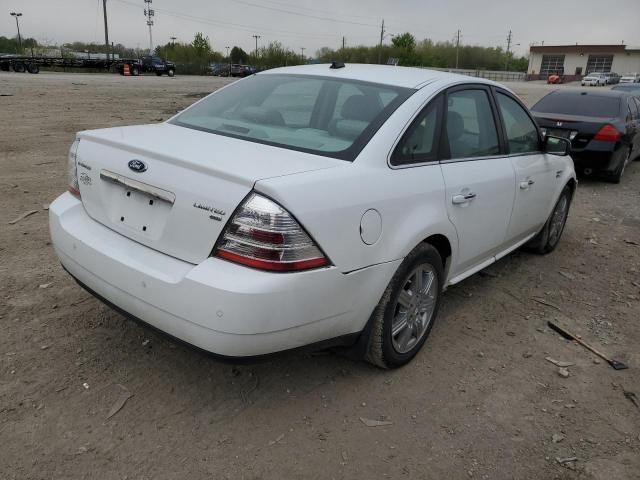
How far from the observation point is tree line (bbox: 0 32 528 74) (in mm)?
74000

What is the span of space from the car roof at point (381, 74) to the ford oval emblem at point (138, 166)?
4.81ft

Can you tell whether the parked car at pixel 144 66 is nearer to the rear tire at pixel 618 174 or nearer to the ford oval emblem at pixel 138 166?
the rear tire at pixel 618 174

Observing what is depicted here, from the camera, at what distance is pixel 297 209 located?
7.39 ft

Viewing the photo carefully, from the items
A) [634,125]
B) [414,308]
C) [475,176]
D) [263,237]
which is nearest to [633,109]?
[634,125]

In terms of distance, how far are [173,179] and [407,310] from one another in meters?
1.49

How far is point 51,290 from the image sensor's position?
3.84 meters

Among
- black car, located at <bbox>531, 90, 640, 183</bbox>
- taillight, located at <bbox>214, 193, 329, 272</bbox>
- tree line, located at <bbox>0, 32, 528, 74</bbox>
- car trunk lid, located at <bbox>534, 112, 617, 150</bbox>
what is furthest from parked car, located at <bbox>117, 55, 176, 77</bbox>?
taillight, located at <bbox>214, 193, 329, 272</bbox>

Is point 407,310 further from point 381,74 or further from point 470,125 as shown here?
point 381,74

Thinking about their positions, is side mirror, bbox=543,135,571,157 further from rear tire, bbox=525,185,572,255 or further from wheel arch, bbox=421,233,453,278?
wheel arch, bbox=421,233,453,278

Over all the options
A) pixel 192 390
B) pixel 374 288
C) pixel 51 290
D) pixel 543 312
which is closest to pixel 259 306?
pixel 374 288

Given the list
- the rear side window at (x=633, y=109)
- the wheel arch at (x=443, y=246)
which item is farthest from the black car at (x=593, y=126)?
the wheel arch at (x=443, y=246)

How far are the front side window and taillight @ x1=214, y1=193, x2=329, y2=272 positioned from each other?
1.45 metres

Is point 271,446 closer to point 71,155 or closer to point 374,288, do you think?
point 374,288

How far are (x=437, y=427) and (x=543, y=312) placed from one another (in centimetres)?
182
